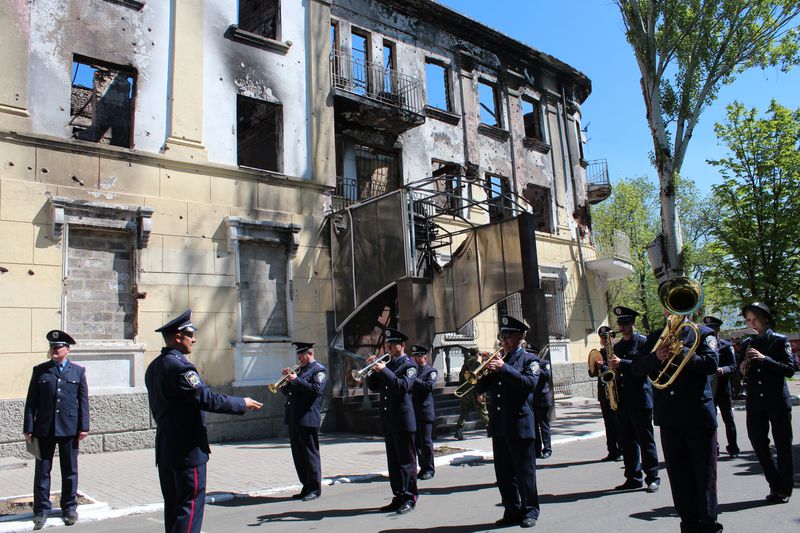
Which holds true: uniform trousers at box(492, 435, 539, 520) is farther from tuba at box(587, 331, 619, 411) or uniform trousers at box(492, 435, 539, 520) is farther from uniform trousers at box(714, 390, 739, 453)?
uniform trousers at box(714, 390, 739, 453)

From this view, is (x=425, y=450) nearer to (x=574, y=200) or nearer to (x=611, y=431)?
(x=611, y=431)

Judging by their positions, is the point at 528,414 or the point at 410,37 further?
the point at 410,37

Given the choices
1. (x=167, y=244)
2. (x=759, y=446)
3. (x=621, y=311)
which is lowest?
(x=759, y=446)

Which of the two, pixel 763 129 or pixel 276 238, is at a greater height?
pixel 763 129

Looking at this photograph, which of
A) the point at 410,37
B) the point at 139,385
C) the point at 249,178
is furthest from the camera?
the point at 410,37

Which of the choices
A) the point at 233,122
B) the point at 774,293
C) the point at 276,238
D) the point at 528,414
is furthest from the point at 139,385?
the point at 774,293

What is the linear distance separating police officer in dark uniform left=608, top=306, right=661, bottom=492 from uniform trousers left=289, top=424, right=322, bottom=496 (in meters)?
3.60

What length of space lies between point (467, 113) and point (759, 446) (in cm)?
1604

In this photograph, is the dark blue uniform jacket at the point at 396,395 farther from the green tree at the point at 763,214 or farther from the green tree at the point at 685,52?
the green tree at the point at 763,214

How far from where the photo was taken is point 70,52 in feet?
42.1

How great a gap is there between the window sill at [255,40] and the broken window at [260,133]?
137 cm

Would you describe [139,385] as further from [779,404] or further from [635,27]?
[635,27]

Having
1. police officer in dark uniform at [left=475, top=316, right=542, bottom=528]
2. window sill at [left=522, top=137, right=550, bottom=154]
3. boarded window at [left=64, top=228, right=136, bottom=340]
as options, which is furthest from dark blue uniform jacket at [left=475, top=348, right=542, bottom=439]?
window sill at [left=522, top=137, right=550, bottom=154]

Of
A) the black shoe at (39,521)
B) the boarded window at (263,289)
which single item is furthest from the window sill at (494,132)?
the black shoe at (39,521)
